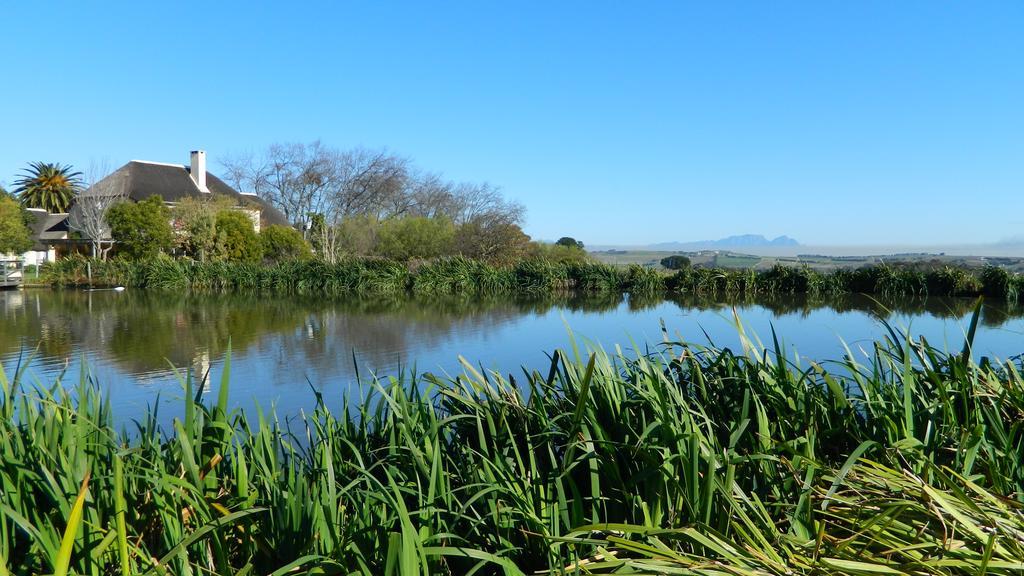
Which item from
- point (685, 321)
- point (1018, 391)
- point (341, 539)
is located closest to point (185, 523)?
Result: point (341, 539)

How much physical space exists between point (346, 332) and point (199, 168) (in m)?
26.1

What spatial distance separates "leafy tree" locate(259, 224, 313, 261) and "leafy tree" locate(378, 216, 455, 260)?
3.03 meters

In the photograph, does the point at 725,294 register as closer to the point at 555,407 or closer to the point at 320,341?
the point at 320,341

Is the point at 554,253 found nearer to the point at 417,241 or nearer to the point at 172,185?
the point at 417,241

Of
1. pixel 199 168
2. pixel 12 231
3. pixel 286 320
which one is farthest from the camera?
pixel 199 168

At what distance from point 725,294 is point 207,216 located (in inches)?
669

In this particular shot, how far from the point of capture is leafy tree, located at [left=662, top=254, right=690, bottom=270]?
22.9m

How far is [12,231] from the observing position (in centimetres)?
2531

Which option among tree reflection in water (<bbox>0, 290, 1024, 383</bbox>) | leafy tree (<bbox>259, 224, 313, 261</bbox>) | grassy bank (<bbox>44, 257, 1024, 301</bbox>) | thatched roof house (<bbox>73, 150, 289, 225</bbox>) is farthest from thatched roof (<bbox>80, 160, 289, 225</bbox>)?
tree reflection in water (<bbox>0, 290, 1024, 383</bbox>)

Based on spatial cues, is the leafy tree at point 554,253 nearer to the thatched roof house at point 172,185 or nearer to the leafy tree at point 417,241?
the leafy tree at point 417,241

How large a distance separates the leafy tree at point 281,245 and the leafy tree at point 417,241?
9.95ft

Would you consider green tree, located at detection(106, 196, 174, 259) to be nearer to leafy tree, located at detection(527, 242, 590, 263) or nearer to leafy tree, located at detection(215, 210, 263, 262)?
leafy tree, located at detection(215, 210, 263, 262)

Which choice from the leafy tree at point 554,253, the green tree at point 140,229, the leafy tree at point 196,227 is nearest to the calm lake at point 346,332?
the leafy tree at point 196,227

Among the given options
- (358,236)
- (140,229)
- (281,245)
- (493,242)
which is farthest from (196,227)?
(493,242)
